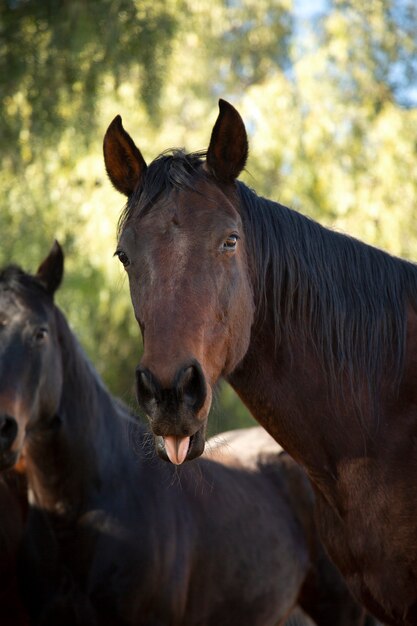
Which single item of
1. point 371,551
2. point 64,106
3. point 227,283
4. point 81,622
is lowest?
point 81,622

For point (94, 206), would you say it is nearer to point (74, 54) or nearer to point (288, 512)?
point (74, 54)

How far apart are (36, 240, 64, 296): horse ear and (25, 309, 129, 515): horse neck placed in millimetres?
162

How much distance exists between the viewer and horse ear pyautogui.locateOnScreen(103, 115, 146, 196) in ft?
9.97

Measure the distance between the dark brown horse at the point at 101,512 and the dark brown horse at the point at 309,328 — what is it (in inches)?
50.9

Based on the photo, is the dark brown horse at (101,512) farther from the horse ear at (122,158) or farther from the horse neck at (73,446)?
the horse ear at (122,158)

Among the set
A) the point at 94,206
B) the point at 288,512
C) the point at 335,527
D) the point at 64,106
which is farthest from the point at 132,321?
the point at 335,527

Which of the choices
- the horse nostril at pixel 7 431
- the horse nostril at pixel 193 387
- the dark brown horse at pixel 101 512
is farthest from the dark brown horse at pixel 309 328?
the horse nostril at pixel 7 431

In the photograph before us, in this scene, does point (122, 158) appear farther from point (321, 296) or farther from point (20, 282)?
point (20, 282)

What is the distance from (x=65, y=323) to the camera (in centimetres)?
494

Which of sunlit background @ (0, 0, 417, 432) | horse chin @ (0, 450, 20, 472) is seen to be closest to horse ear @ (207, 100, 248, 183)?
horse chin @ (0, 450, 20, 472)

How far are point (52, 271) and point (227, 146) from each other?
7.23ft

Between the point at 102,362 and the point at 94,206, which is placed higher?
the point at 94,206

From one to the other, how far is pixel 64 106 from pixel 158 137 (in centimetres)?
520

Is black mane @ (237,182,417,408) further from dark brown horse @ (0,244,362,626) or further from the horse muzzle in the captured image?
dark brown horse @ (0,244,362,626)
